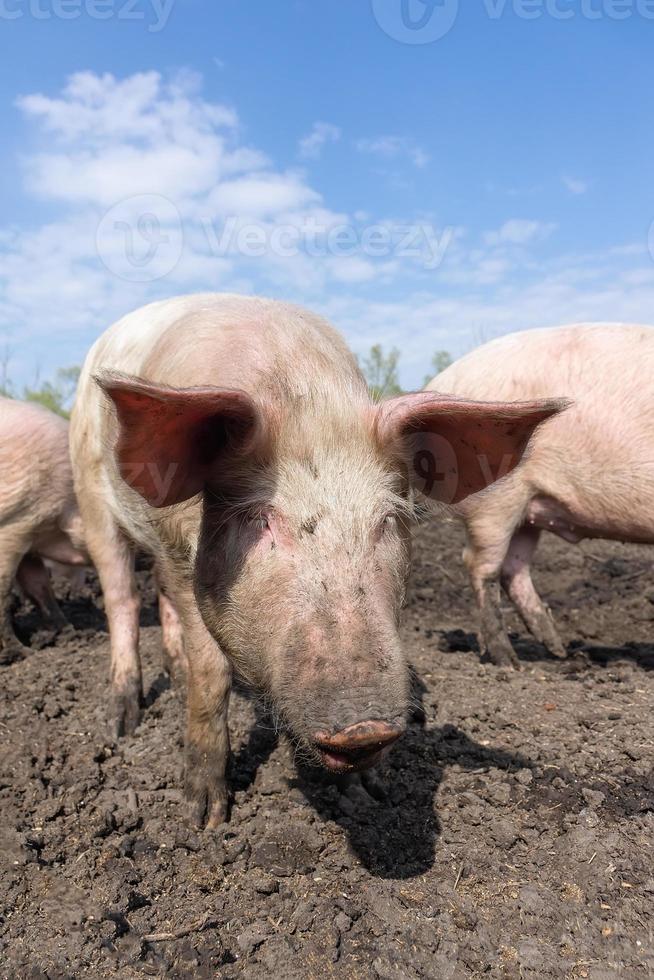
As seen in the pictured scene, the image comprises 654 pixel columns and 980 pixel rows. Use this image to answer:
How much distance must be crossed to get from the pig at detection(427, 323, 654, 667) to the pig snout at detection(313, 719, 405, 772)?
9.95 ft

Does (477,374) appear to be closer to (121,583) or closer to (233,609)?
(121,583)

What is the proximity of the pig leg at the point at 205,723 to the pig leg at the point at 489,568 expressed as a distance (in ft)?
8.89

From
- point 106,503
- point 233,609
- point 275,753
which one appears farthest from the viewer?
point 106,503

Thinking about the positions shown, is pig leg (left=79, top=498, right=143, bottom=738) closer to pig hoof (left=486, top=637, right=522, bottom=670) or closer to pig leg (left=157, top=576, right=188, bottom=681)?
pig leg (left=157, top=576, right=188, bottom=681)

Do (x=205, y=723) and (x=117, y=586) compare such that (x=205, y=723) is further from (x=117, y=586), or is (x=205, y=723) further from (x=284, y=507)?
(x=117, y=586)

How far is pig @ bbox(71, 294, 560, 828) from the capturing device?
7.15ft

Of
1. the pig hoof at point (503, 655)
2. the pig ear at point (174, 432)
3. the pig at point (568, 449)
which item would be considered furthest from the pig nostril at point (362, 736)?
the pig hoof at point (503, 655)

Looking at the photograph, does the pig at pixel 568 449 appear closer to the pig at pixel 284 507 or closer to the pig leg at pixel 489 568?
the pig leg at pixel 489 568

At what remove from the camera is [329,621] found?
7.33 ft

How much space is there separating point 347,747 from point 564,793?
1.59 meters

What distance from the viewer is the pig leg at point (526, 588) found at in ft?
19.4

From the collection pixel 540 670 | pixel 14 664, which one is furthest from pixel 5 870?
pixel 540 670

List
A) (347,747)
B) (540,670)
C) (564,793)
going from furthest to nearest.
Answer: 1. (540,670)
2. (564,793)
3. (347,747)

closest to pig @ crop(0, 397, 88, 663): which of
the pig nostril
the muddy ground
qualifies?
the muddy ground
